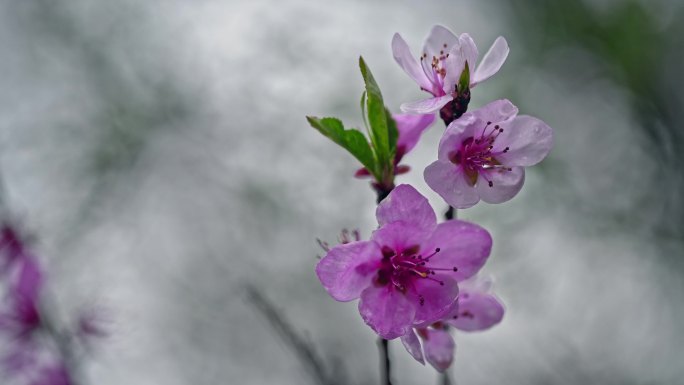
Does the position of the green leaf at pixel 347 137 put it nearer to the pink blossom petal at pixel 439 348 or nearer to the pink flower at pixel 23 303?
the pink blossom petal at pixel 439 348

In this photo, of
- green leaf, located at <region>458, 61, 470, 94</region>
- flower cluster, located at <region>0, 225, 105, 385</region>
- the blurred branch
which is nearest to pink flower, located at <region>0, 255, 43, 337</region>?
flower cluster, located at <region>0, 225, 105, 385</region>

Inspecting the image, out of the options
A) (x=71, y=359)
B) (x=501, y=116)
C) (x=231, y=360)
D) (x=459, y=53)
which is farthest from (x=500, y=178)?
(x=231, y=360)

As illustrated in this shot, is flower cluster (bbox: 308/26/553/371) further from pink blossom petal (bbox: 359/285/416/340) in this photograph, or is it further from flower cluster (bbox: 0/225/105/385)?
flower cluster (bbox: 0/225/105/385)

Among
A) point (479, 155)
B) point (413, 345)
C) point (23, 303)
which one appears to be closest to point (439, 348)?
point (413, 345)

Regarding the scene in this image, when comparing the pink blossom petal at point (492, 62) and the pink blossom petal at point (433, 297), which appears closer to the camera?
the pink blossom petal at point (433, 297)

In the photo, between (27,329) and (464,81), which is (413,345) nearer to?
(464,81)

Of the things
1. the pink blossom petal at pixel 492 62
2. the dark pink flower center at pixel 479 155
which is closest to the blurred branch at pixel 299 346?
the dark pink flower center at pixel 479 155

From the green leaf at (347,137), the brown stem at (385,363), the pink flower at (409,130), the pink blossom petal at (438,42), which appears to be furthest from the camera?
the pink blossom petal at (438,42)
